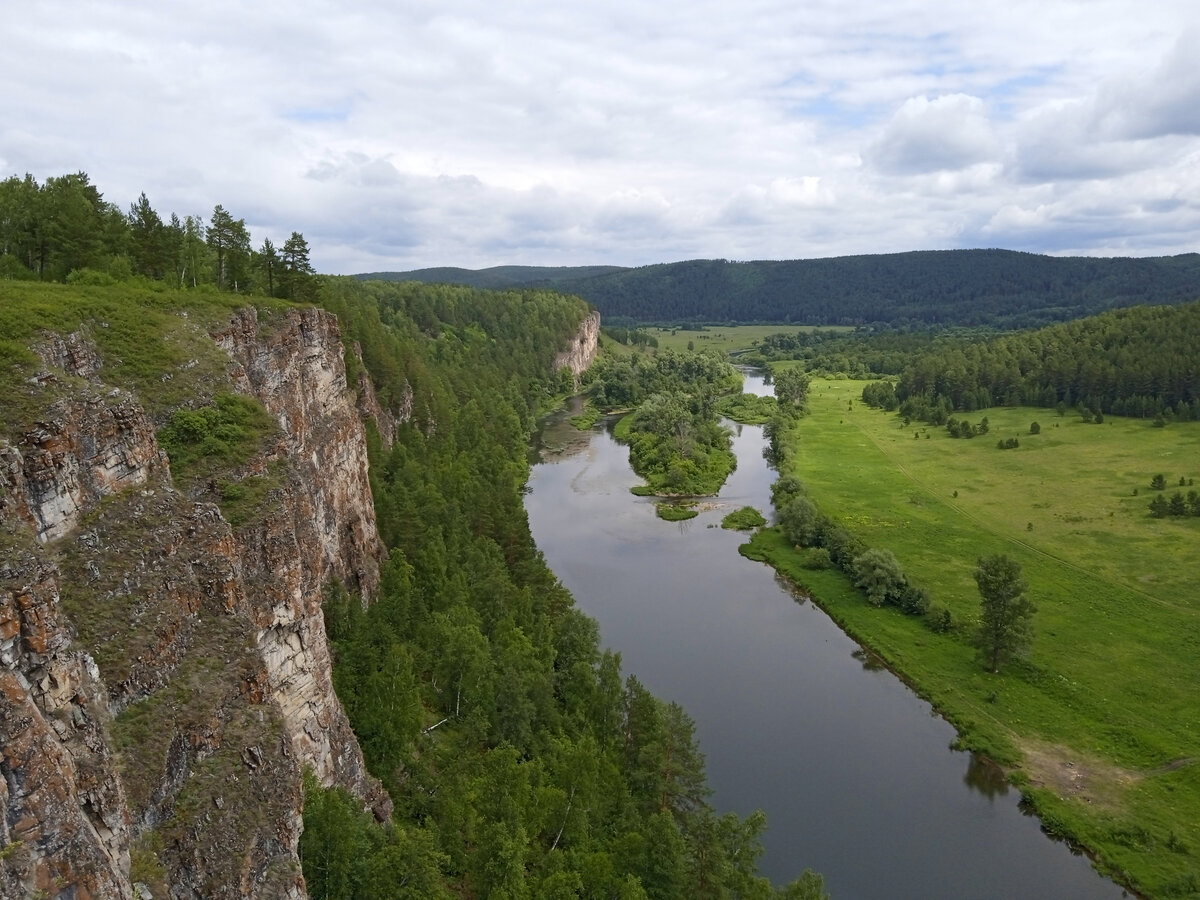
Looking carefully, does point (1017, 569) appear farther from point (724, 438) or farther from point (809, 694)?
point (724, 438)

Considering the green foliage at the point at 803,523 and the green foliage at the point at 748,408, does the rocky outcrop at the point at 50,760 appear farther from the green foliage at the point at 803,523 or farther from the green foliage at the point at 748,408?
the green foliage at the point at 748,408

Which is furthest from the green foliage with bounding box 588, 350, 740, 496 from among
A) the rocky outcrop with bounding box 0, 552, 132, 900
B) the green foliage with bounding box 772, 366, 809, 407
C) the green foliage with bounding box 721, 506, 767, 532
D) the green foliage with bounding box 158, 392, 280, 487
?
the rocky outcrop with bounding box 0, 552, 132, 900

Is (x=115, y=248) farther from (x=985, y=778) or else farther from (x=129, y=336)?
(x=985, y=778)

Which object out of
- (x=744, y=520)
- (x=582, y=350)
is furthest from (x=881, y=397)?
(x=744, y=520)

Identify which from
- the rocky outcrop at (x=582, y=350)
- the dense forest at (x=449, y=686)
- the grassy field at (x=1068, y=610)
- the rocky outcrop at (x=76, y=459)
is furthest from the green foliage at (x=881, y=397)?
the rocky outcrop at (x=76, y=459)

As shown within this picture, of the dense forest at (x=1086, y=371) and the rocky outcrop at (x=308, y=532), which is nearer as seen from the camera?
the rocky outcrop at (x=308, y=532)

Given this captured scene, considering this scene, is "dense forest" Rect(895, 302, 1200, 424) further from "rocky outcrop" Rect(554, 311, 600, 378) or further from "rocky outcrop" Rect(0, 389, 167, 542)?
"rocky outcrop" Rect(0, 389, 167, 542)
